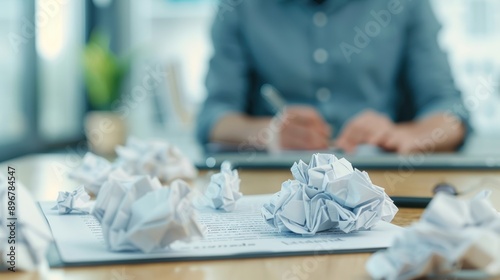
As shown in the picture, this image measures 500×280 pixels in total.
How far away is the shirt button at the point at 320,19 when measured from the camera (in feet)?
5.97

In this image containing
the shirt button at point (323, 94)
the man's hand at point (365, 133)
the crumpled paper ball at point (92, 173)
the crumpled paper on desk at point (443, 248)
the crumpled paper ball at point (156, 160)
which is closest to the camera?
the crumpled paper on desk at point (443, 248)

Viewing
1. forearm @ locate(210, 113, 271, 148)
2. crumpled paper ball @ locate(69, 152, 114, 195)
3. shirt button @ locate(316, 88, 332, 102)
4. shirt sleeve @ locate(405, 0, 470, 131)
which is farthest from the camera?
shirt button @ locate(316, 88, 332, 102)

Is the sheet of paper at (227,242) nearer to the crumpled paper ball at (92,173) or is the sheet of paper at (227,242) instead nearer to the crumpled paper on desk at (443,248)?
the crumpled paper on desk at (443,248)

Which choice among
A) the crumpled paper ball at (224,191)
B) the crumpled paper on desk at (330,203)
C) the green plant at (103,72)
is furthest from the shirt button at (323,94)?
the green plant at (103,72)

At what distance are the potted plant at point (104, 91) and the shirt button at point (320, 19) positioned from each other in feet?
5.70

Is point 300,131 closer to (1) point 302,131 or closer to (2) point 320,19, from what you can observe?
(1) point 302,131

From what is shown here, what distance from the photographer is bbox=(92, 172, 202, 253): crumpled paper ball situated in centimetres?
39

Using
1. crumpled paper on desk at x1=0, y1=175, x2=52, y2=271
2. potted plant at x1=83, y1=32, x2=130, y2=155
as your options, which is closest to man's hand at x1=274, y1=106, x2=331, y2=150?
crumpled paper on desk at x1=0, y1=175, x2=52, y2=271

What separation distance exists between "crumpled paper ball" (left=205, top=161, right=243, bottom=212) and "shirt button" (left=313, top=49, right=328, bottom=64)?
4.01ft

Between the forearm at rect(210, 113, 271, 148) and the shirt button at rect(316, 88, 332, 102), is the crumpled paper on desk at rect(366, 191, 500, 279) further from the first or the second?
the shirt button at rect(316, 88, 332, 102)

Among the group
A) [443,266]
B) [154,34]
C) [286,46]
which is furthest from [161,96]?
[443,266]

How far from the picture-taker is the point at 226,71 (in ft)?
5.90

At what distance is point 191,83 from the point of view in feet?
11.2

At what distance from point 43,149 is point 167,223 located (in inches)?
109
